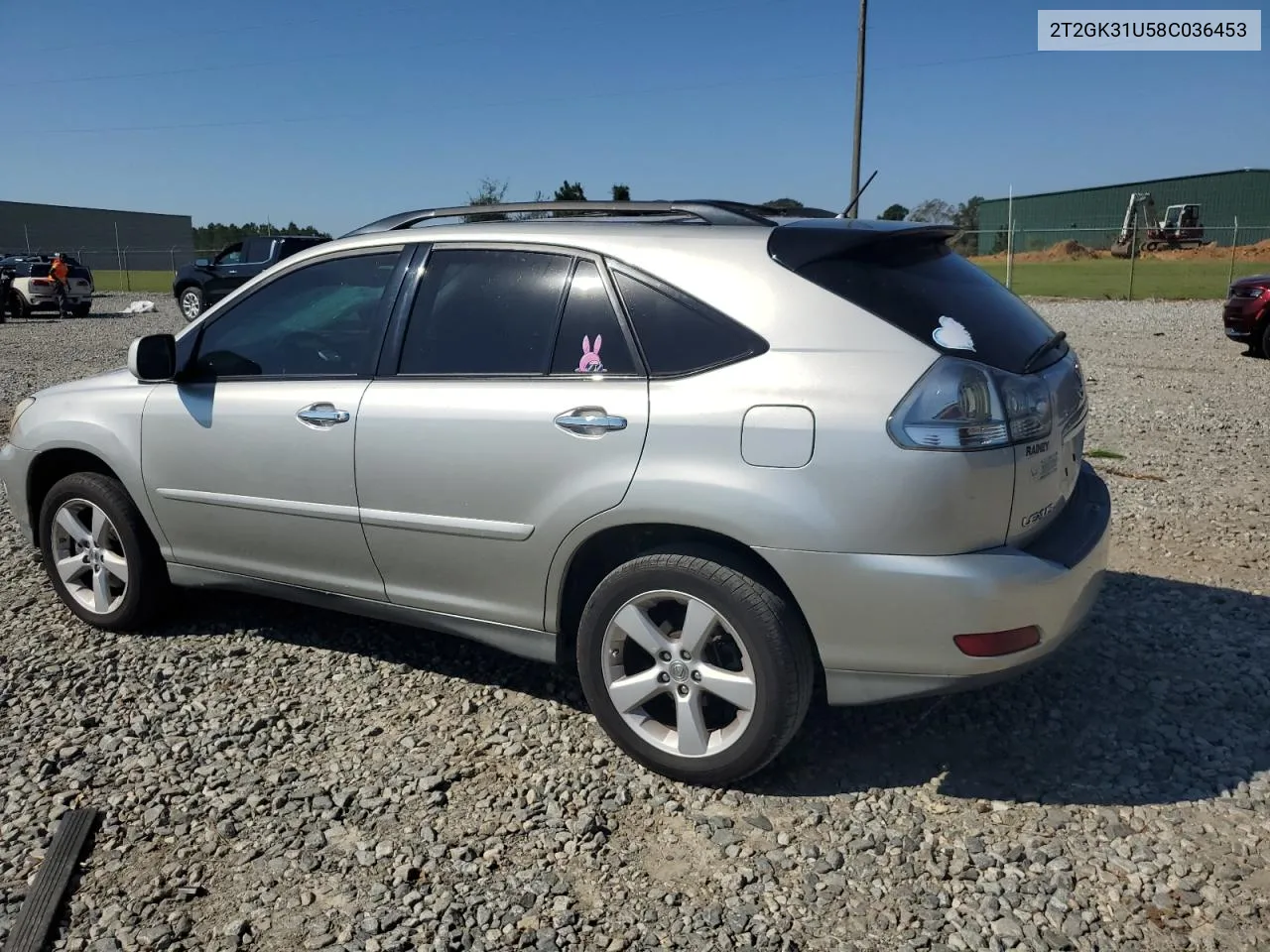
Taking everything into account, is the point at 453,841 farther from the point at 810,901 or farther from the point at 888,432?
the point at 888,432

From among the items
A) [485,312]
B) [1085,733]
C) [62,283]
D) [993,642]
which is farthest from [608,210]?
[62,283]

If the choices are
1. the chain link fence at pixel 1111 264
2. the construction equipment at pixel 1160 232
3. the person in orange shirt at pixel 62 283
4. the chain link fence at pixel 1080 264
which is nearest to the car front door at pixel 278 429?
the chain link fence at pixel 1111 264

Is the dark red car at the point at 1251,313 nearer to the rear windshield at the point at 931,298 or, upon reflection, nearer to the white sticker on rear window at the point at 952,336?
the rear windshield at the point at 931,298

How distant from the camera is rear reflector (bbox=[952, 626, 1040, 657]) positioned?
2.84m

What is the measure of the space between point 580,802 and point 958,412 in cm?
161

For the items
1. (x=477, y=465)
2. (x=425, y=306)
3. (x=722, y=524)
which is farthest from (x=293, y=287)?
(x=722, y=524)

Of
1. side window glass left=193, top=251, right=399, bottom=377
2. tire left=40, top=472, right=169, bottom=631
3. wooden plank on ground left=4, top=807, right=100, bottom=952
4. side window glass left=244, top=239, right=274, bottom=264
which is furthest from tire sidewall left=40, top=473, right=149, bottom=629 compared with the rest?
side window glass left=244, top=239, right=274, bottom=264

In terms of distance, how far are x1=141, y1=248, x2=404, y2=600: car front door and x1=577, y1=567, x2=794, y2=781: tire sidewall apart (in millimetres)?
959

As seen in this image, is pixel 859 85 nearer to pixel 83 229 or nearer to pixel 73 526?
pixel 73 526

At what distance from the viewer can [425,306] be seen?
3701 millimetres

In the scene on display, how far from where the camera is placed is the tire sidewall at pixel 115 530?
4.36 meters

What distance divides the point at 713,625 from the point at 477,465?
3.08 feet

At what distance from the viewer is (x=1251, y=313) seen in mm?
13328

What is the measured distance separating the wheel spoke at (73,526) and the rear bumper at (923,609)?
10.4 feet
